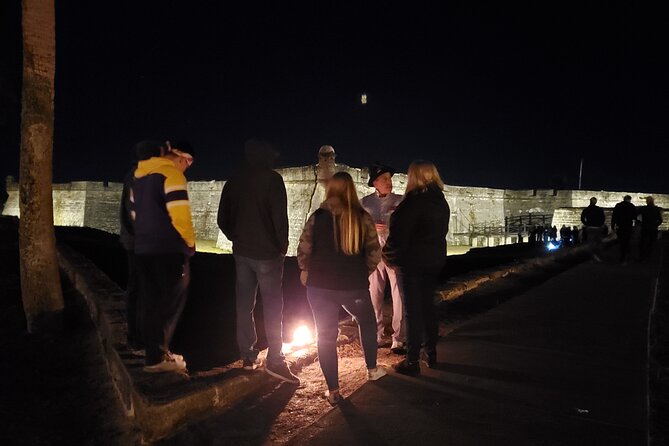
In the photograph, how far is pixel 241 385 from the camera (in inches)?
116

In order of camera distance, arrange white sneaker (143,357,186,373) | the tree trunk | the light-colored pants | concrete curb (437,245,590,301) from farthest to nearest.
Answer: concrete curb (437,245,590,301), the tree trunk, the light-colored pants, white sneaker (143,357,186,373)

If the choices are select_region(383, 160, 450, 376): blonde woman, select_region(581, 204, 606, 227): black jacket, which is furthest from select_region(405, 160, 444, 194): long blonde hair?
select_region(581, 204, 606, 227): black jacket

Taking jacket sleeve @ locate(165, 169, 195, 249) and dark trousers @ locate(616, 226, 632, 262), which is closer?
jacket sleeve @ locate(165, 169, 195, 249)

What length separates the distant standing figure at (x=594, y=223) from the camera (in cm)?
945

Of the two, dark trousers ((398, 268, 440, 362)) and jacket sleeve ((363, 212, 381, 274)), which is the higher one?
jacket sleeve ((363, 212, 381, 274))

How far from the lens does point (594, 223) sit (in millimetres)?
9531

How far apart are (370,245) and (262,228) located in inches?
30.3

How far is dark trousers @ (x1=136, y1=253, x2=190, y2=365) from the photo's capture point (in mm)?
2939

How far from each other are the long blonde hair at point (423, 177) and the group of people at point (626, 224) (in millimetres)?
7130

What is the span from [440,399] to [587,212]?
8367mm

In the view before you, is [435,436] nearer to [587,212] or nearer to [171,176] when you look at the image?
[171,176]

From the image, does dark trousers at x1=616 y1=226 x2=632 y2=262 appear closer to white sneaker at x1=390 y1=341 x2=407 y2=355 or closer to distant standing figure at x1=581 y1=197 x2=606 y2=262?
distant standing figure at x1=581 y1=197 x2=606 y2=262

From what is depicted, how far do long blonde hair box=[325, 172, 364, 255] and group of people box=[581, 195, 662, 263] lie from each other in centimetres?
785

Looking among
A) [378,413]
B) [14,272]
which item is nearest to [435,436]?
[378,413]
